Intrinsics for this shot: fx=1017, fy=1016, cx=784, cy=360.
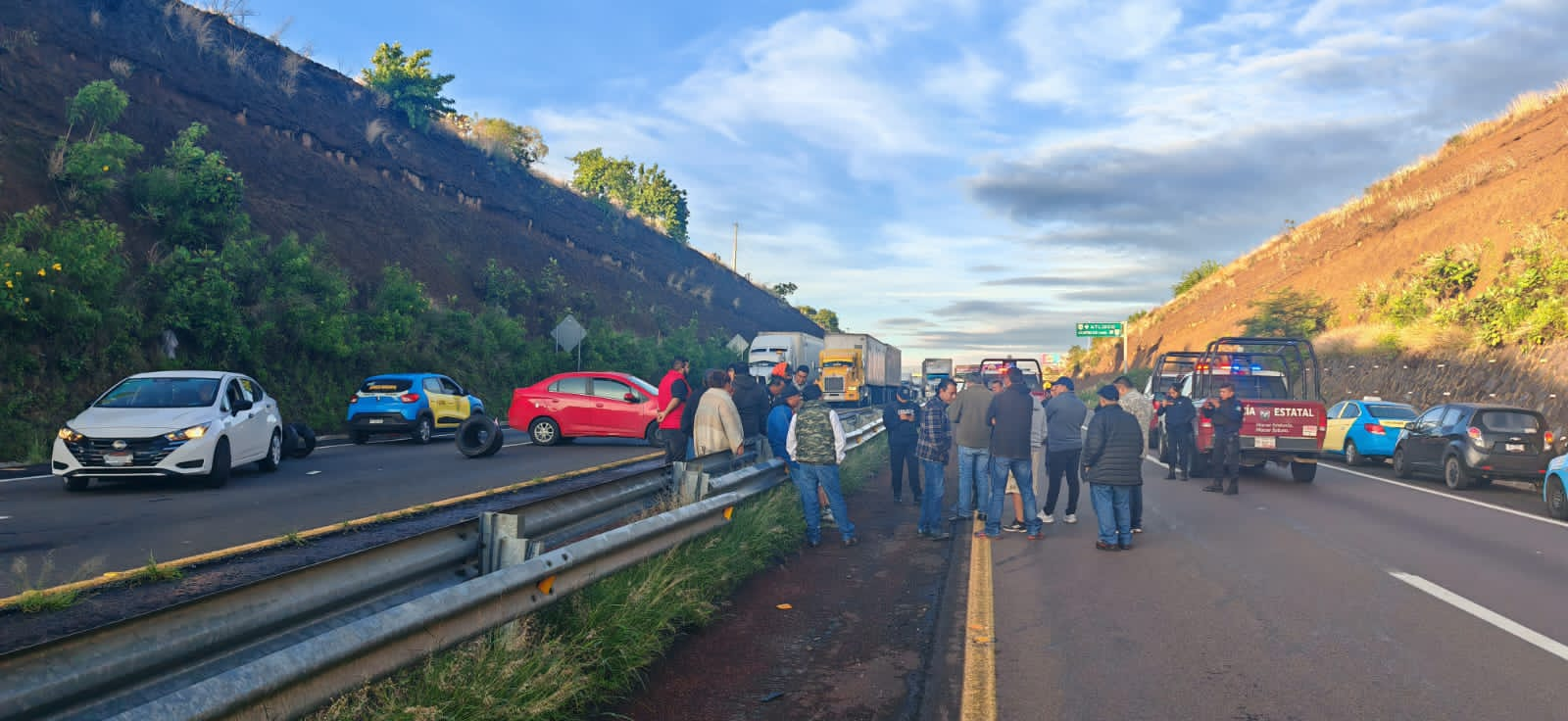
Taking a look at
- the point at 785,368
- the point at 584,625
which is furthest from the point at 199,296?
the point at 584,625

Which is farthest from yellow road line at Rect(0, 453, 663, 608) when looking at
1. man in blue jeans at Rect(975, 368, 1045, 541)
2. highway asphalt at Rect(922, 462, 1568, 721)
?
man in blue jeans at Rect(975, 368, 1045, 541)

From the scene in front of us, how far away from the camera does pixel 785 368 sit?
37.9ft

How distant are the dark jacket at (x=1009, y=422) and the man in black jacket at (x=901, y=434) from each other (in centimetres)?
250

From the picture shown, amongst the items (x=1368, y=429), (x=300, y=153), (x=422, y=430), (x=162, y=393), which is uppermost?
(x=300, y=153)

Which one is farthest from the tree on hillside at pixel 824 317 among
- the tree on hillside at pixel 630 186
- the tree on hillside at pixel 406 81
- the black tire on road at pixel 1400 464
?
the black tire on road at pixel 1400 464

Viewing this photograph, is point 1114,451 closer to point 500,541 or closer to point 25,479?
point 500,541

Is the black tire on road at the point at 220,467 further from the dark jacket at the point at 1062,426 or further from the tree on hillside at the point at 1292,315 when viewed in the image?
the tree on hillside at the point at 1292,315

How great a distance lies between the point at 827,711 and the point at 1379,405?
65.6ft

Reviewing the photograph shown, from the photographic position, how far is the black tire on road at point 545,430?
2175cm

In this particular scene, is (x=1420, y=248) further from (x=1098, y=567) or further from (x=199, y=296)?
(x=199, y=296)

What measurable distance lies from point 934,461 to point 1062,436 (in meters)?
2.02

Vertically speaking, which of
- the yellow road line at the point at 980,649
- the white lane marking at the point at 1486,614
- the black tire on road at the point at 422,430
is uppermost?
the black tire on road at the point at 422,430

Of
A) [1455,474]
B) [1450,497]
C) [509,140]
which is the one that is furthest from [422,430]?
[509,140]

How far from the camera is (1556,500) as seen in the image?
1279 cm
